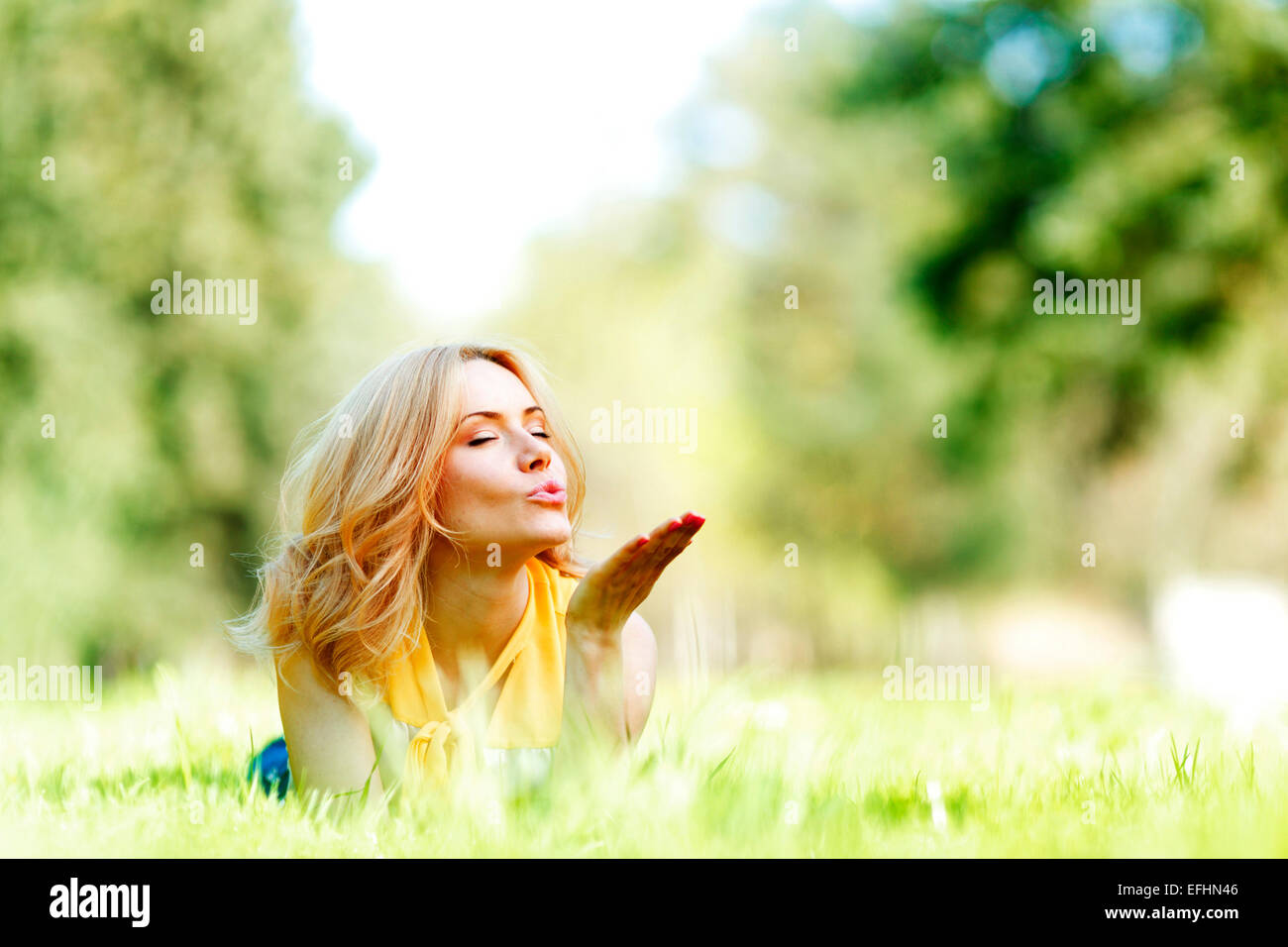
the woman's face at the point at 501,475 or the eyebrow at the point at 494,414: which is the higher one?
the eyebrow at the point at 494,414

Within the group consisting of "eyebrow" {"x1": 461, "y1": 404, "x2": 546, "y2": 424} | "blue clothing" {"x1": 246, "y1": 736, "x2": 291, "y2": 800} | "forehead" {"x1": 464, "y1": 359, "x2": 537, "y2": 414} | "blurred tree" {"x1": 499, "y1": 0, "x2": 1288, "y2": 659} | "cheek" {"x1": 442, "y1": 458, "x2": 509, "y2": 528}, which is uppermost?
"blurred tree" {"x1": 499, "y1": 0, "x2": 1288, "y2": 659}

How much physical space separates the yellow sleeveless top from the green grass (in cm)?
23

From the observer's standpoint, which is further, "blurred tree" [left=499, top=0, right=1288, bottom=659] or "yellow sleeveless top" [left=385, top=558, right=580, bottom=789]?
"blurred tree" [left=499, top=0, right=1288, bottom=659]

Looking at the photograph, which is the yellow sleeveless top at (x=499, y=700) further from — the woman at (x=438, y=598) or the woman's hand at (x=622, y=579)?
the woman's hand at (x=622, y=579)

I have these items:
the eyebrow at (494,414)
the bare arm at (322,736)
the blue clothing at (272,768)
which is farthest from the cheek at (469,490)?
the blue clothing at (272,768)

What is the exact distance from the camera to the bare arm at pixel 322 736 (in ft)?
7.86

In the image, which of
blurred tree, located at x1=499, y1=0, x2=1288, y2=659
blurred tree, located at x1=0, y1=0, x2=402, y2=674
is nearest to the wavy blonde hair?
blurred tree, located at x1=0, y1=0, x2=402, y2=674

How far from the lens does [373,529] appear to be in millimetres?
2547

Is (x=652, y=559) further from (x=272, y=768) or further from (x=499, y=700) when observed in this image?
(x=272, y=768)

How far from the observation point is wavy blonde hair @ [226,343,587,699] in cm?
249

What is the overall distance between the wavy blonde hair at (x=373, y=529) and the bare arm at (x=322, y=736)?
0.04 metres

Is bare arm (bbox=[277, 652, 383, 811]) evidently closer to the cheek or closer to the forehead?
the cheek

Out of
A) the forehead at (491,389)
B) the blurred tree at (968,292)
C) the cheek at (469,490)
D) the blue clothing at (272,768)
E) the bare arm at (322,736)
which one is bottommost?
the blue clothing at (272,768)
